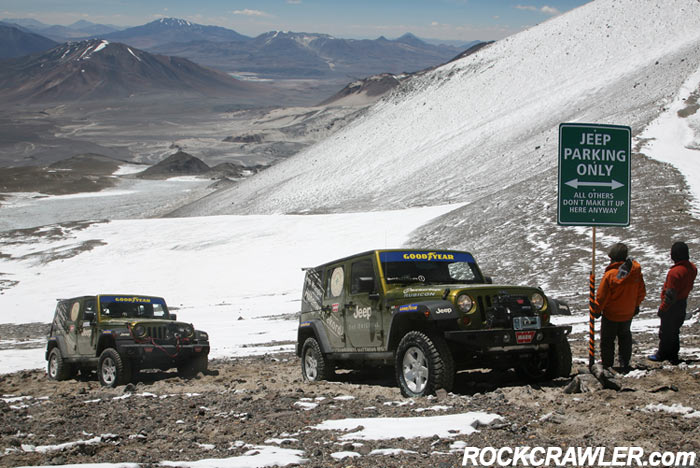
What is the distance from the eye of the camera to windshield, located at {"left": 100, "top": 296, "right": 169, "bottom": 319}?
13.9 metres

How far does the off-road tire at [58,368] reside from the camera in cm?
1420

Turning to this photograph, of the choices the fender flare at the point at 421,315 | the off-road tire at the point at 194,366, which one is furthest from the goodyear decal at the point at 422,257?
the off-road tire at the point at 194,366

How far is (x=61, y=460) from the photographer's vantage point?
6645 millimetres

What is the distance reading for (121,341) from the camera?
41.8 feet

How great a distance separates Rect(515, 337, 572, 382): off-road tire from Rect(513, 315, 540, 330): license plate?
42 cm

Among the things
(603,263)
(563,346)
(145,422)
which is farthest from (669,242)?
(145,422)

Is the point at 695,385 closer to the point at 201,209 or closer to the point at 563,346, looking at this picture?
the point at 563,346

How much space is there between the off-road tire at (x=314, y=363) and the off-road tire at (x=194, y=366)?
2.51m

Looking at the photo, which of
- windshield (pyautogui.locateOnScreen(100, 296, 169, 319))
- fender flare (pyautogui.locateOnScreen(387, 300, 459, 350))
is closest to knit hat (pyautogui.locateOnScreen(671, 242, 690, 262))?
fender flare (pyautogui.locateOnScreen(387, 300, 459, 350))

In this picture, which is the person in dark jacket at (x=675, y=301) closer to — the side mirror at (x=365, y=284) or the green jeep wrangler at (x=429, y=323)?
the green jeep wrangler at (x=429, y=323)

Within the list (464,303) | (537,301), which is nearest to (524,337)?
(537,301)

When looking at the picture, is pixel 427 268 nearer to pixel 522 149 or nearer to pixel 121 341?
pixel 121 341

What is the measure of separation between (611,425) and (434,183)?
164 ft

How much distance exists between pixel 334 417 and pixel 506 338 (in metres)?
2.20
